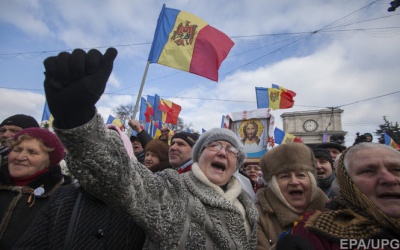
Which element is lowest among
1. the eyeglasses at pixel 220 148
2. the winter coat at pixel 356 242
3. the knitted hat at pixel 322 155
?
the winter coat at pixel 356 242

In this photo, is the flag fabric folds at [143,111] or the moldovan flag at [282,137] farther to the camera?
the moldovan flag at [282,137]

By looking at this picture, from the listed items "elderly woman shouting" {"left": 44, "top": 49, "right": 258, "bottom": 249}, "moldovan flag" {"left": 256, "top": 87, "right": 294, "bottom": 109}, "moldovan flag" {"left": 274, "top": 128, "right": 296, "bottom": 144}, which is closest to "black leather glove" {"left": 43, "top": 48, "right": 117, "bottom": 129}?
"elderly woman shouting" {"left": 44, "top": 49, "right": 258, "bottom": 249}

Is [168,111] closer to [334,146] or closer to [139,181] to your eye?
[334,146]

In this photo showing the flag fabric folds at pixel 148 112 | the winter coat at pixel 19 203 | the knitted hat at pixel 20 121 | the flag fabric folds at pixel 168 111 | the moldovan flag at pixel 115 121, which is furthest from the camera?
the flag fabric folds at pixel 148 112

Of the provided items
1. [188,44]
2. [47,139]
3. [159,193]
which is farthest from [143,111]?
[159,193]

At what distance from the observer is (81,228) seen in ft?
4.59

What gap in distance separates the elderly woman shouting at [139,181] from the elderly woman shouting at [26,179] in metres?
1.18

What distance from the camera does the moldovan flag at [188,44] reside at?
5.29 m

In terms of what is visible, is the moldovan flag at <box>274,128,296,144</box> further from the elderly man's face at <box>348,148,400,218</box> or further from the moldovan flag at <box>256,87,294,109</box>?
the elderly man's face at <box>348,148,400,218</box>

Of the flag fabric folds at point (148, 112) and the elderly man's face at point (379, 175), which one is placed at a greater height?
the flag fabric folds at point (148, 112)

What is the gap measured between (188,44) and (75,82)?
481 centimetres

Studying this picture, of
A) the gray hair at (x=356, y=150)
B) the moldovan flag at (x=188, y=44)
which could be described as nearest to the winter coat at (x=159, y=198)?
the gray hair at (x=356, y=150)

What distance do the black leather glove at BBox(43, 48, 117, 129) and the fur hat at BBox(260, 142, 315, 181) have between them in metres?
1.78

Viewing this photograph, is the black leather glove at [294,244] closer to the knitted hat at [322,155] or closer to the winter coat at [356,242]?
the winter coat at [356,242]
